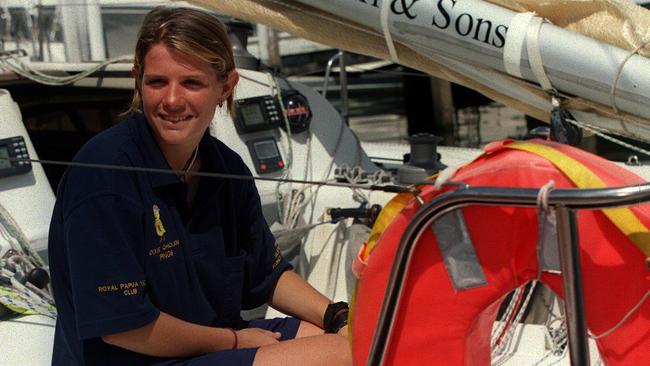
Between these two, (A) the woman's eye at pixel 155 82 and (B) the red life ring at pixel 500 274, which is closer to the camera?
(B) the red life ring at pixel 500 274

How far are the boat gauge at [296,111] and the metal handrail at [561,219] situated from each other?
6.66 ft

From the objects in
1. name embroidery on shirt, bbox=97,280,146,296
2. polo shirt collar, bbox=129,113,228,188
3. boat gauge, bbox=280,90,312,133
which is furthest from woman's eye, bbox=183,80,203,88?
boat gauge, bbox=280,90,312,133

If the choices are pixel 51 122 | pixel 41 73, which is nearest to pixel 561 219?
pixel 41 73

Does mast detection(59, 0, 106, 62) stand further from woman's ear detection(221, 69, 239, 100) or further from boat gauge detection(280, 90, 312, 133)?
woman's ear detection(221, 69, 239, 100)

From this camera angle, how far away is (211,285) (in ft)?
6.33

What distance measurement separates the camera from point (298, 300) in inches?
86.3

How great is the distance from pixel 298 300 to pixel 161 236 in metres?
0.51

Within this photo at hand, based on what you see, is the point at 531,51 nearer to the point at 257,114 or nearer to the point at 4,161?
the point at 257,114

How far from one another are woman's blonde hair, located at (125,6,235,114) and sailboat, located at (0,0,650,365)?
0.34 metres

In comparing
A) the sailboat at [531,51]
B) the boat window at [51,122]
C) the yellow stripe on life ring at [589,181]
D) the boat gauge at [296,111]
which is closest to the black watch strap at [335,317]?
the sailboat at [531,51]

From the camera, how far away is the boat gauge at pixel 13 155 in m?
2.90

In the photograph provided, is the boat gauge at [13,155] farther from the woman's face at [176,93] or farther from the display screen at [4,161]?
the woman's face at [176,93]

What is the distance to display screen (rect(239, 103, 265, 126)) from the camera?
3.42 metres

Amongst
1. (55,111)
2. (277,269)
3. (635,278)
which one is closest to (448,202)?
(635,278)
